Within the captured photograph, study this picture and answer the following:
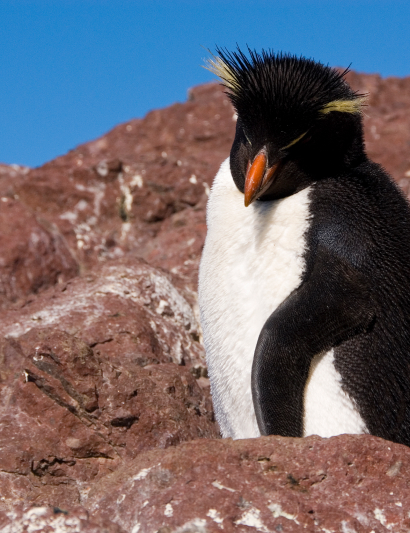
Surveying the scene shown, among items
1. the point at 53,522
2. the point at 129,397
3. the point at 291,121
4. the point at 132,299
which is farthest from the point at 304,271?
the point at 132,299

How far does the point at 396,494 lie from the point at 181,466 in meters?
0.62

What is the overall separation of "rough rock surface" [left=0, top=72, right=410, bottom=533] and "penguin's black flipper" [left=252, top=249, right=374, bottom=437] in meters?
0.38

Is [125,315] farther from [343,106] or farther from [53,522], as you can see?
[53,522]

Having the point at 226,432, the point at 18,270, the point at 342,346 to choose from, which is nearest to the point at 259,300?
the point at 342,346

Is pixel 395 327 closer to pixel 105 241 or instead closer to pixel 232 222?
pixel 232 222

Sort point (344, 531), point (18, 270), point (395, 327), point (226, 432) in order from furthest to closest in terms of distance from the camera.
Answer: point (18, 270)
point (226, 432)
point (395, 327)
point (344, 531)

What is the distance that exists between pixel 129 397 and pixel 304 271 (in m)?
0.94

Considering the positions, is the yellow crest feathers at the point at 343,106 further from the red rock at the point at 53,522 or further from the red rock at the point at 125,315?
the red rock at the point at 53,522

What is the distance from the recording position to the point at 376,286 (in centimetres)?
271

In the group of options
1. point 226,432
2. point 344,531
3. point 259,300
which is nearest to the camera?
point 344,531

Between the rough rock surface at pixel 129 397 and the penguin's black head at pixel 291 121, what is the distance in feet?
3.54

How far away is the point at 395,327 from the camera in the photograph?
2.70 meters

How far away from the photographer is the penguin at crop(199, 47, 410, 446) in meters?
2.67

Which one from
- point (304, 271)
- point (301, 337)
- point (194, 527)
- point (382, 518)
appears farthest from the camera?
point (304, 271)
